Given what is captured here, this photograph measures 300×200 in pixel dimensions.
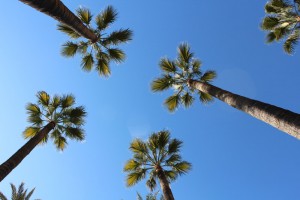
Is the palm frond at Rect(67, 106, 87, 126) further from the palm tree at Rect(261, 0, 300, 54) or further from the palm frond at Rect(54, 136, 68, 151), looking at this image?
the palm tree at Rect(261, 0, 300, 54)

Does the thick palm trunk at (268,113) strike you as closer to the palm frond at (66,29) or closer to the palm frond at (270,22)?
the palm frond at (66,29)

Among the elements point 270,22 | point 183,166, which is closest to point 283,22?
point 270,22

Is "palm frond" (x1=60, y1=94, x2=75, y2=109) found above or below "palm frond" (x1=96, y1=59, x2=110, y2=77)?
below

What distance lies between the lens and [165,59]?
1681cm

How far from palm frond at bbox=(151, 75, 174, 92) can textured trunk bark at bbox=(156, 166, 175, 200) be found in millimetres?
4098

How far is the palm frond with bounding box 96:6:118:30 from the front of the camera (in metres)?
15.2

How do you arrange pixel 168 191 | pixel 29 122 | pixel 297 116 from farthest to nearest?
pixel 29 122 < pixel 168 191 < pixel 297 116

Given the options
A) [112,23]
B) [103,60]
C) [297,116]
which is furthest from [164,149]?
[297,116]

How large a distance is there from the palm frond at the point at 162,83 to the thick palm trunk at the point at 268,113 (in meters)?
5.53

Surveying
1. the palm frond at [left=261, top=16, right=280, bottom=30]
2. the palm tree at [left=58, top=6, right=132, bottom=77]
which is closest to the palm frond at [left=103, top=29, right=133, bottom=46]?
the palm tree at [left=58, top=6, right=132, bottom=77]

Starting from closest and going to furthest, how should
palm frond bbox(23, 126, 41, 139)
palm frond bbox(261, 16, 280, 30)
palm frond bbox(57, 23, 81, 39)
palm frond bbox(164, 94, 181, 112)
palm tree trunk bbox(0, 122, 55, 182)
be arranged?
palm tree trunk bbox(0, 122, 55, 182), palm frond bbox(57, 23, 81, 39), palm frond bbox(23, 126, 41, 139), palm frond bbox(164, 94, 181, 112), palm frond bbox(261, 16, 280, 30)

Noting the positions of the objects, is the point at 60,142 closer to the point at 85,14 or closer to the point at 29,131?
the point at 29,131

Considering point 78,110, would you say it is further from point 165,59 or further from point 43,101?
point 165,59

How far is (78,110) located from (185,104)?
5.71 metres
